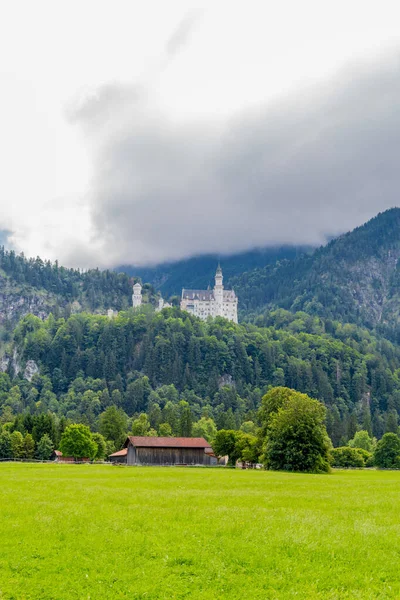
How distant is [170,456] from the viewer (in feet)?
368

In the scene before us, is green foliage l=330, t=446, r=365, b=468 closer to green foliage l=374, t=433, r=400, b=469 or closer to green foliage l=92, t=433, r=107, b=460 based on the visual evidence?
green foliage l=374, t=433, r=400, b=469

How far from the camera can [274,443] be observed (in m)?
79.1

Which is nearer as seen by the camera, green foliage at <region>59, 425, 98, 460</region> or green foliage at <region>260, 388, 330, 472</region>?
green foliage at <region>260, 388, 330, 472</region>

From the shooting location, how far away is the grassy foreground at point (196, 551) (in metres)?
18.4

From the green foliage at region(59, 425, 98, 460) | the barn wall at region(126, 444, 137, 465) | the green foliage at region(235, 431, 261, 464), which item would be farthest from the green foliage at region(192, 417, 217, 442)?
the green foliage at region(235, 431, 261, 464)

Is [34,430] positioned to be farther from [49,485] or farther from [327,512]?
[327,512]

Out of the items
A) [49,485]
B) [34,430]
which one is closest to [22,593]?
[49,485]

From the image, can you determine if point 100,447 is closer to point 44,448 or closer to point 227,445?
point 44,448

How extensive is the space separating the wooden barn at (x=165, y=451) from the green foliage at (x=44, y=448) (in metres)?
20.0

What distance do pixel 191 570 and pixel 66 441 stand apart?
3924 inches

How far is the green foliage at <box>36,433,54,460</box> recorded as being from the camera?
126000mm

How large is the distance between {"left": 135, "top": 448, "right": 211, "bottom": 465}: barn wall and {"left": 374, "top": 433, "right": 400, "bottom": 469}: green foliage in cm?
3670

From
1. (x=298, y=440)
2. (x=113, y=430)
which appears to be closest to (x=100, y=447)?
(x=113, y=430)

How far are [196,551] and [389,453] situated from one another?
11286 cm
